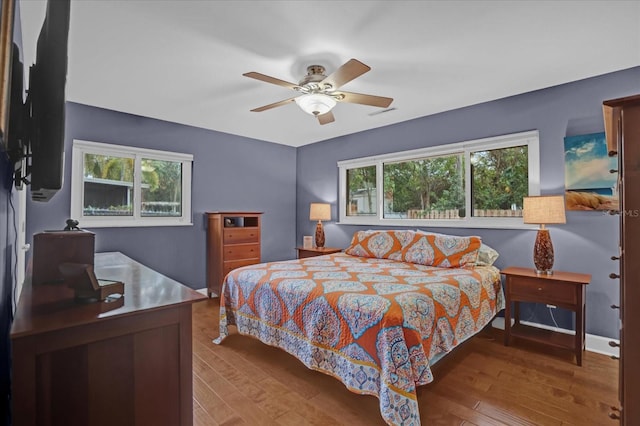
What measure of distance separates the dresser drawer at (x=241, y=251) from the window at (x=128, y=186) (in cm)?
70

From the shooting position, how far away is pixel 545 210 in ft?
8.95

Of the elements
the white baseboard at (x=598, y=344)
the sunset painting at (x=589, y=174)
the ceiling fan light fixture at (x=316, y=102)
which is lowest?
the white baseboard at (x=598, y=344)

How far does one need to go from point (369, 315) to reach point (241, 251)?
2.90 metres

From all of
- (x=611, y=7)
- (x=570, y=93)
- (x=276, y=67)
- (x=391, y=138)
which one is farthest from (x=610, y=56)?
(x=276, y=67)

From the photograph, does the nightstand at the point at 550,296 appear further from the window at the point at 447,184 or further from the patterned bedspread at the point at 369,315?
the window at the point at 447,184

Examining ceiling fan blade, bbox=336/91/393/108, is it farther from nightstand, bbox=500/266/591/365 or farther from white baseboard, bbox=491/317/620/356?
white baseboard, bbox=491/317/620/356

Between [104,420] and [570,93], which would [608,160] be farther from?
[104,420]

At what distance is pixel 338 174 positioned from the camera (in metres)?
5.04

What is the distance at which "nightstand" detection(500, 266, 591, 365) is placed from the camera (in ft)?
8.14

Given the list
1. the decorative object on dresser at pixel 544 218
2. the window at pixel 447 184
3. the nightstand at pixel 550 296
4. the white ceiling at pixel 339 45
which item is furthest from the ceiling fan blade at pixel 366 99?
the nightstand at pixel 550 296

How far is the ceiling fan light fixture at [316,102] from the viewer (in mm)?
2660

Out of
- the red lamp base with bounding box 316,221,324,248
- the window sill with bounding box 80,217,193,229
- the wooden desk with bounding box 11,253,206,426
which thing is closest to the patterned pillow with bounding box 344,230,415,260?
the red lamp base with bounding box 316,221,324,248

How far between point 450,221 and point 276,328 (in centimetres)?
244

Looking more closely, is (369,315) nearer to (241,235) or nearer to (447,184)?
(447,184)
